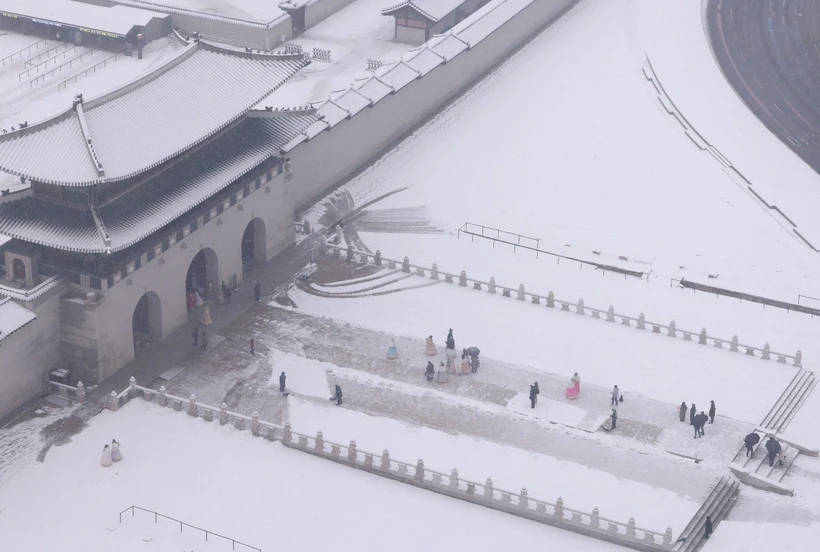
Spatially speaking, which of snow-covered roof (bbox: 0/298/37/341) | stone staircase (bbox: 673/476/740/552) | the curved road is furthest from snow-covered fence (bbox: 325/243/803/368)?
the curved road

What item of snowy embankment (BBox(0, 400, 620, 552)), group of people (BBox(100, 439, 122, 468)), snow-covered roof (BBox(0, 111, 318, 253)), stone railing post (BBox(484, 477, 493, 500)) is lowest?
snowy embankment (BBox(0, 400, 620, 552))

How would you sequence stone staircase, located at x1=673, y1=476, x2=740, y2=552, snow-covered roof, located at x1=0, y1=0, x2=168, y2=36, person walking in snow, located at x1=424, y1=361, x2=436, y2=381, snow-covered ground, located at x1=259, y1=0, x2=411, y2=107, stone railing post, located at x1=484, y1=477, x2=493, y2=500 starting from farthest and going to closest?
snow-covered roof, located at x1=0, y1=0, x2=168, y2=36
snow-covered ground, located at x1=259, y1=0, x2=411, y2=107
person walking in snow, located at x1=424, y1=361, x2=436, y2=381
stone railing post, located at x1=484, y1=477, x2=493, y2=500
stone staircase, located at x1=673, y1=476, x2=740, y2=552

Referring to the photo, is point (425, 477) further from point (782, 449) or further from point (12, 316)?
point (12, 316)

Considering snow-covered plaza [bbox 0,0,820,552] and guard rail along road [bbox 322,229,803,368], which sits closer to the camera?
snow-covered plaza [bbox 0,0,820,552]

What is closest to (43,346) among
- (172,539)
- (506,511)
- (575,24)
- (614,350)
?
(172,539)

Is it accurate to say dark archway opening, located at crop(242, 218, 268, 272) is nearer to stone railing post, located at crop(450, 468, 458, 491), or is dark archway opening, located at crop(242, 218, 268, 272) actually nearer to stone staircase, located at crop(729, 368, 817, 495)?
stone railing post, located at crop(450, 468, 458, 491)

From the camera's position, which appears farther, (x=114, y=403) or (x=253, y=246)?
(x=253, y=246)

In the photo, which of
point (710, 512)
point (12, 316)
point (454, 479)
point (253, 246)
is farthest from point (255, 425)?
point (710, 512)

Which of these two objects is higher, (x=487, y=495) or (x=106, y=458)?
(x=487, y=495)
